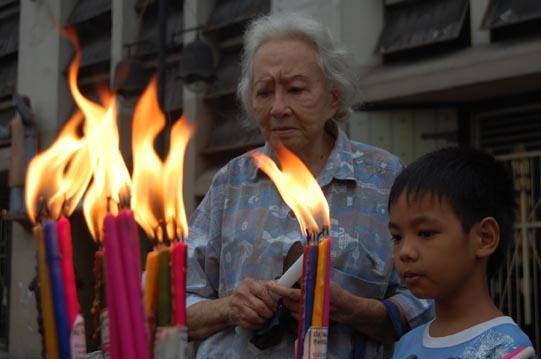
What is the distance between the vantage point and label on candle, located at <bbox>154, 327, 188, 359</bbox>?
117cm

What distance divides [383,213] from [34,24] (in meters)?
12.5

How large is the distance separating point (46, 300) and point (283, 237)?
127 centimetres

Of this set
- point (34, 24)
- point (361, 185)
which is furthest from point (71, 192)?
point (34, 24)

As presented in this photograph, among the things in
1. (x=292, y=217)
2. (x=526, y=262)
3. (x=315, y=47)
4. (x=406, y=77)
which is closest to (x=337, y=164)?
(x=292, y=217)

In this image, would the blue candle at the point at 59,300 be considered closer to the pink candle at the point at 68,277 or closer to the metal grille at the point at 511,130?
the pink candle at the point at 68,277

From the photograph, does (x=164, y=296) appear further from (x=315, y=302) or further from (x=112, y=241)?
(x=315, y=302)

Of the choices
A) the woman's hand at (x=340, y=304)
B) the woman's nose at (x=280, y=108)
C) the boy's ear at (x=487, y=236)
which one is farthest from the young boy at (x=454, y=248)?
the woman's nose at (x=280, y=108)

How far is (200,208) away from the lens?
8.36 feet

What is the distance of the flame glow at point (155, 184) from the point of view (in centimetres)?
133

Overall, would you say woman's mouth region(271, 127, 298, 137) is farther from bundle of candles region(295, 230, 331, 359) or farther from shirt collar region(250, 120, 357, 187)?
bundle of candles region(295, 230, 331, 359)

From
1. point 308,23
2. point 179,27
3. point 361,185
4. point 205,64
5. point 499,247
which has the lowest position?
point 499,247

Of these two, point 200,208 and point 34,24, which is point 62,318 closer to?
point 200,208

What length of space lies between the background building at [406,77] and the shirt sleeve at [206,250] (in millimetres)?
1981

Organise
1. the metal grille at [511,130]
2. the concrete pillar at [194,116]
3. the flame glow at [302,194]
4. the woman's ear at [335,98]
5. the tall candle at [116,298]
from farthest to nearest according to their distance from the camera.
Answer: the concrete pillar at [194,116]
the metal grille at [511,130]
the woman's ear at [335,98]
the flame glow at [302,194]
the tall candle at [116,298]
